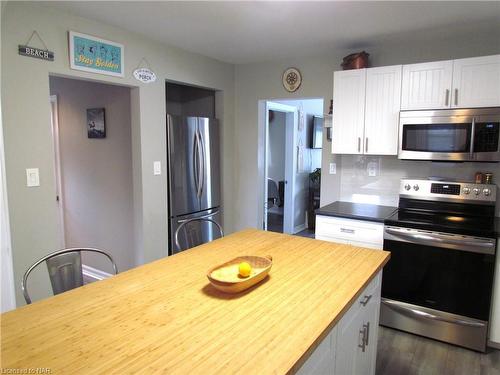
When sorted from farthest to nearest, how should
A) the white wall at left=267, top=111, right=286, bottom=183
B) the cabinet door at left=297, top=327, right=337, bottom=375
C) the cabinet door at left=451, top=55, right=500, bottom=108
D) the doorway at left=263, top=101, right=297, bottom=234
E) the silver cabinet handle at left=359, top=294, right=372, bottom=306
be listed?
the white wall at left=267, top=111, right=286, bottom=183
the doorway at left=263, top=101, right=297, bottom=234
the cabinet door at left=451, top=55, right=500, bottom=108
the silver cabinet handle at left=359, top=294, right=372, bottom=306
the cabinet door at left=297, top=327, right=337, bottom=375

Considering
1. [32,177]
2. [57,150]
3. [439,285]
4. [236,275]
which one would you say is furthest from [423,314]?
[57,150]

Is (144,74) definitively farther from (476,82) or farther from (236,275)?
(476,82)

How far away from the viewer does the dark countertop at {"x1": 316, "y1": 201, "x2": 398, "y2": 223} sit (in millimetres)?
2891

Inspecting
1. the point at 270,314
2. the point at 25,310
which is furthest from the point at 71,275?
the point at 270,314

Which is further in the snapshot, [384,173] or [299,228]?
[299,228]

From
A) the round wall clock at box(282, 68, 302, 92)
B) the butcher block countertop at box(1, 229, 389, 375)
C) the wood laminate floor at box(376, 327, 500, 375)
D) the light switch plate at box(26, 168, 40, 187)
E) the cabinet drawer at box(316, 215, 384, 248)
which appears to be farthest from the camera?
the round wall clock at box(282, 68, 302, 92)

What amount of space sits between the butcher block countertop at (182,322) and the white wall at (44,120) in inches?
50.4

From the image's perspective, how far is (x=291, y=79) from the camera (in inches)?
153

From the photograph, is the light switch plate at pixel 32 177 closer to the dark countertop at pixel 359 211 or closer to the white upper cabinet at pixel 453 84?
the dark countertop at pixel 359 211

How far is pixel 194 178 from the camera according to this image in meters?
3.68

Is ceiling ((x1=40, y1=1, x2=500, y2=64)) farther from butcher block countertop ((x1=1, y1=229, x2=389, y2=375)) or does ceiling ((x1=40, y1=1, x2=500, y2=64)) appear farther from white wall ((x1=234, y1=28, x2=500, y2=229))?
butcher block countertop ((x1=1, y1=229, x2=389, y2=375))

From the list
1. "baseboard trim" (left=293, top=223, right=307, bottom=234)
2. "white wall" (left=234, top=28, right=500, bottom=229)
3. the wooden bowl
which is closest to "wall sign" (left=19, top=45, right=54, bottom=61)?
the wooden bowl

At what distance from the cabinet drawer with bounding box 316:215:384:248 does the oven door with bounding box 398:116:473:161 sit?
0.66m

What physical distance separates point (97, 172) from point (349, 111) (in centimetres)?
269
